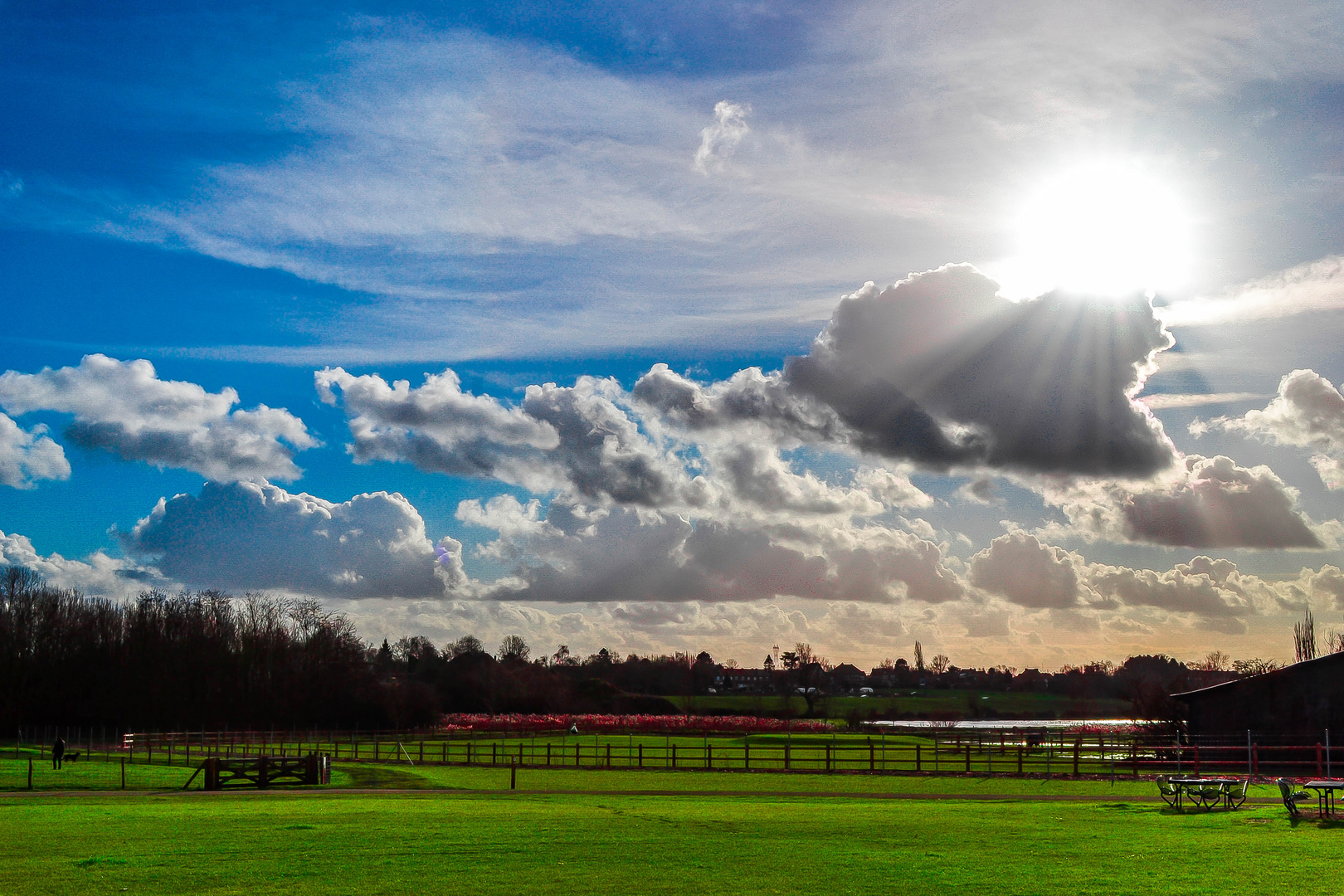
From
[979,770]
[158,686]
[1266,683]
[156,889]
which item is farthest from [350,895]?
[158,686]

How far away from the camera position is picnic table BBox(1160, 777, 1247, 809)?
2483cm

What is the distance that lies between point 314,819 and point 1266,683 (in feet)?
133

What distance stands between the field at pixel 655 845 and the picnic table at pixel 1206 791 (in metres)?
0.58

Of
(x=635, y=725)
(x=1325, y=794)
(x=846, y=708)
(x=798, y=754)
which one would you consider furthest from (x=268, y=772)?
(x=846, y=708)

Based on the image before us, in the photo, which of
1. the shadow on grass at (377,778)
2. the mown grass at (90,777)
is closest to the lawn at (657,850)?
the shadow on grass at (377,778)

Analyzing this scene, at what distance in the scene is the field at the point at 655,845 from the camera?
14375 millimetres

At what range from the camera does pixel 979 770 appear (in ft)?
161

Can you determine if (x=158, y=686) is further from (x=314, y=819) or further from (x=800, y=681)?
(x=800, y=681)

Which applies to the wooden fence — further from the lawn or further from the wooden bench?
the lawn

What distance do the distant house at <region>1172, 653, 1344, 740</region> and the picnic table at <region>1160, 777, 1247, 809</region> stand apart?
20.3 meters

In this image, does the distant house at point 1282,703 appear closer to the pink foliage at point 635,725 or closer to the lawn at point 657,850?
the lawn at point 657,850

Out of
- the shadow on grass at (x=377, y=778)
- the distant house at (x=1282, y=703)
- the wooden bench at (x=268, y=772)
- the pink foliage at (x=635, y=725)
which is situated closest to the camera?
the wooden bench at (x=268, y=772)

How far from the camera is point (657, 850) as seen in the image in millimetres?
18094

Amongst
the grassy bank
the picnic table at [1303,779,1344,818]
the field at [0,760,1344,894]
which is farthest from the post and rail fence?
the grassy bank
